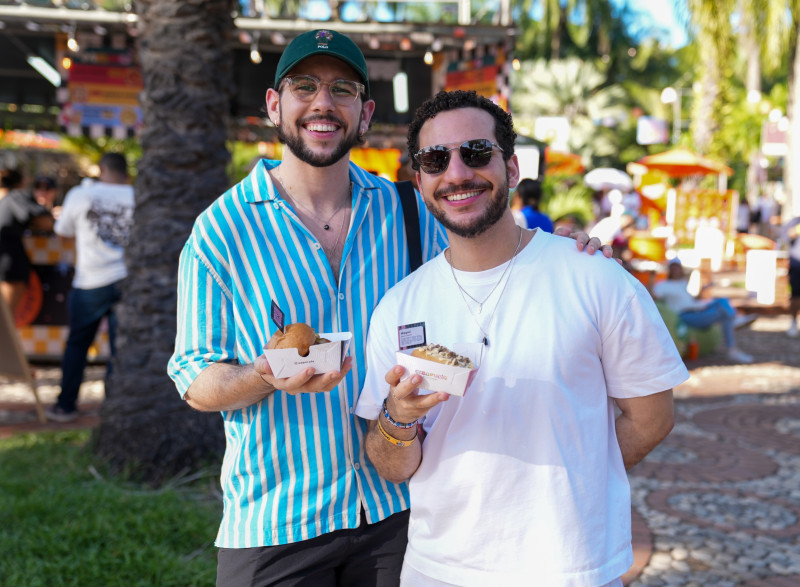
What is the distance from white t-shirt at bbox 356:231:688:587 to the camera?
1.92 m

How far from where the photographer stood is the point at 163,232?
531cm

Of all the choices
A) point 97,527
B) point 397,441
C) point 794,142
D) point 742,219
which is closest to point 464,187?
point 397,441

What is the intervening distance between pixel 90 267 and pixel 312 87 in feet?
17.9

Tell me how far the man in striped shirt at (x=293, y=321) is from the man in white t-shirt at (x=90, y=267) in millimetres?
5266

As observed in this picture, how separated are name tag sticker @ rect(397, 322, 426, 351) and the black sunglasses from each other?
1.51 ft

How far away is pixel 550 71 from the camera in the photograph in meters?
41.8

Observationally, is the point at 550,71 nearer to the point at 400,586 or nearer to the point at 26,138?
the point at 26,138

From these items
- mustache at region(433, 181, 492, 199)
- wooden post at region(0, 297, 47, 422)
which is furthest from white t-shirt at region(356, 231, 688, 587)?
wooden post at region(0, 297, 47, 422)

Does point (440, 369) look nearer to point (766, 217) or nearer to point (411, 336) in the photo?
point (411, 336)

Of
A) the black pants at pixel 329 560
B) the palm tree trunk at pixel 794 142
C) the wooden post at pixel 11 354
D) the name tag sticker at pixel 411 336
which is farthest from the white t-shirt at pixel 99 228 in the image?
the palm tree trunk at pixel 794 142

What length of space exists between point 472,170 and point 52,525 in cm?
361

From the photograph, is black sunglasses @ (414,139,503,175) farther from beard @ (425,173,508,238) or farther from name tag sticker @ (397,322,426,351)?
name tag sticker @ (397,322,426,351)

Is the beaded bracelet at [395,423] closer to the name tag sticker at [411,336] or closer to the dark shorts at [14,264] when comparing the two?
the name tag sticker at [411,336]

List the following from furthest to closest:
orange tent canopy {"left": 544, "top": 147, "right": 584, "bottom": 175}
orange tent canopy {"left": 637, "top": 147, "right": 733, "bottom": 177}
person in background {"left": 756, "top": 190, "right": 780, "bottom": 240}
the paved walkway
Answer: person in background {"left": 756, "top": 190, "right": 780, "bottom": 240}, orange tent canopy {"left": 637, "top": 147, "right": 733, "bottom": 177}, orange tent canopy {"left": 544, "top": 147, "right": 584, "bottom": 175}, the paved walkway
